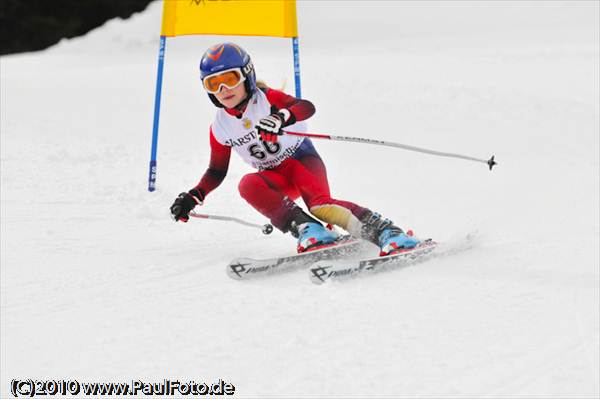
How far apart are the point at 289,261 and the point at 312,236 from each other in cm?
21

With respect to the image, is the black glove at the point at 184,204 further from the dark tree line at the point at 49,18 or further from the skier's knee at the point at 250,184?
the dark tree line at the point at 49,18

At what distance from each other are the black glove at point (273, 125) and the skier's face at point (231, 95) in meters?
0.24

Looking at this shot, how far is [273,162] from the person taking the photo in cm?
500

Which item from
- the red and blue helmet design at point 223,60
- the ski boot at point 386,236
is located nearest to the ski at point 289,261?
the ski boot at point 386,236

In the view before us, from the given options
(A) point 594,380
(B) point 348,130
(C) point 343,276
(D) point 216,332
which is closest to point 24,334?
(D) point 216,332

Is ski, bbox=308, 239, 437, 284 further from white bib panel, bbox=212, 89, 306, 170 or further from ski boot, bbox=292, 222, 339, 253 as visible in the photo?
white bib panel, bbox=212, 89, 306, 170

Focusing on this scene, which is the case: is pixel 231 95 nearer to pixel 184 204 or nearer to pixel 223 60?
pixel 223 60

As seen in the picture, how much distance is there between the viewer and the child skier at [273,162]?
179 inches

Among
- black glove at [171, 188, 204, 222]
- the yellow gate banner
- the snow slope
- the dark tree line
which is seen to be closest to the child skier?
black glove at [171, 188, 204, 222]

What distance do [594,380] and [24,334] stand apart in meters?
2.51

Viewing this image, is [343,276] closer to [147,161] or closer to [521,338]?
[521,338]

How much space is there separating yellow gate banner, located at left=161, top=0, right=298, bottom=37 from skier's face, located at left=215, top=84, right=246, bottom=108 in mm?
2077

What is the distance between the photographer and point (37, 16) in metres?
24.7

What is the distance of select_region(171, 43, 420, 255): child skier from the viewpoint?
15.0 ft
